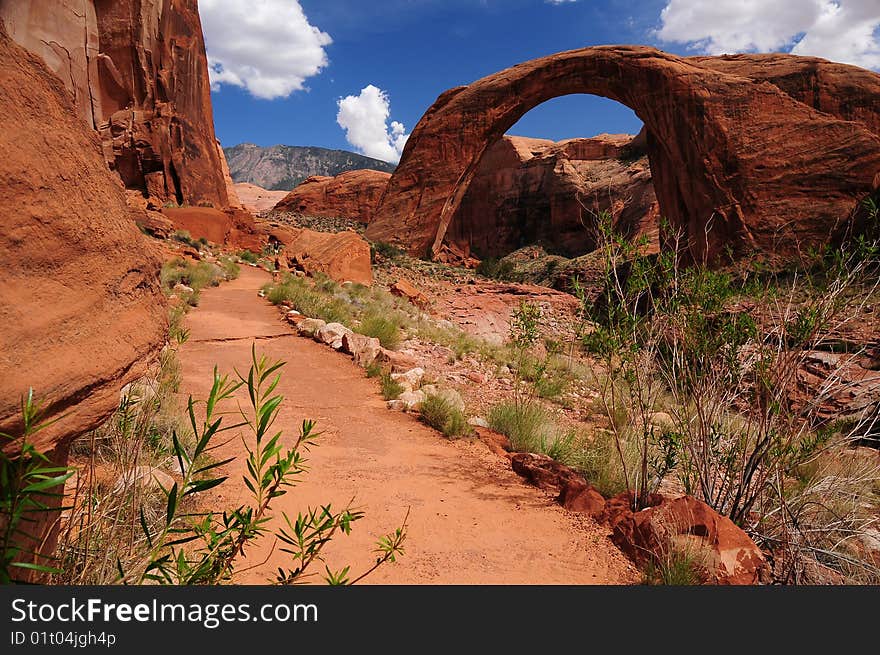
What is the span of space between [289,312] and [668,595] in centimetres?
771

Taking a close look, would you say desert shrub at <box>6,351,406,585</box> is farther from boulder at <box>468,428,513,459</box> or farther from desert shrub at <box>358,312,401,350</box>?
desert shrub at <box>358,312,401,350</box>

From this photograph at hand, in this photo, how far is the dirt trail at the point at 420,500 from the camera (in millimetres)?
2270

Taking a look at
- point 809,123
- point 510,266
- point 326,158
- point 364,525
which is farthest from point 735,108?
point 326,158

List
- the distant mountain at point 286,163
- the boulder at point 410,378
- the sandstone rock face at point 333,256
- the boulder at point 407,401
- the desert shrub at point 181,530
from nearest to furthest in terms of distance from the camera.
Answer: the desert shrub at point 181,530
the boulder at point 407,401
the boulder at point 410,378
the sandstone rock face at point 333,256
the distant mountain at point 286,163

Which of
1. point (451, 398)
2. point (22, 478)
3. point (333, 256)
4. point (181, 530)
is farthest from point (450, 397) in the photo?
point (333, 256)

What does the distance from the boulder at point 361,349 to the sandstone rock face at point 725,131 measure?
1109cm

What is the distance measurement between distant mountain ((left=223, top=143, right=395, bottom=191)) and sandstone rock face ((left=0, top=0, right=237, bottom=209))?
3576 inches

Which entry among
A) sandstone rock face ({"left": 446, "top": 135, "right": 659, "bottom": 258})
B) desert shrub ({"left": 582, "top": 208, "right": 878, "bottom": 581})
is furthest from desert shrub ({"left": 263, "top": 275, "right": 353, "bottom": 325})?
Answer: sandstone rock face ({"left": 446, "top": 135, "right": 659, "bottom": 258})

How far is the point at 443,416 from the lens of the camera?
4383mm

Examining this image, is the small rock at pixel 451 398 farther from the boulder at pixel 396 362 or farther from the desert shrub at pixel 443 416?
the boulder at pixel 396 362

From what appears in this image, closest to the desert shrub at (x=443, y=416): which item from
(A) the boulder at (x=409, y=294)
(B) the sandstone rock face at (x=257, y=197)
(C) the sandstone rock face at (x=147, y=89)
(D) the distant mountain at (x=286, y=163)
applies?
(A) the boulder at (x=409, y=294)

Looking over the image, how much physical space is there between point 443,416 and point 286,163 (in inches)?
5114

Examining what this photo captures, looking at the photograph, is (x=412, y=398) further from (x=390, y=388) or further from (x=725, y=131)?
(x=725, y=131)

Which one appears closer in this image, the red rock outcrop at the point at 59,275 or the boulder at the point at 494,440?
the red rock outcrop at the point at 59,275
